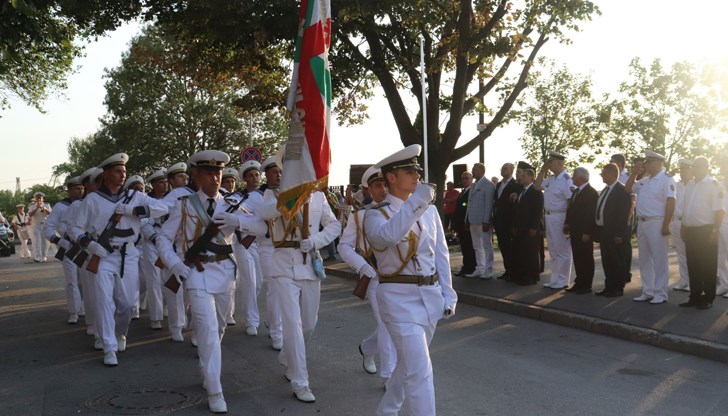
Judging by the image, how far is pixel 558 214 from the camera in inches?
535

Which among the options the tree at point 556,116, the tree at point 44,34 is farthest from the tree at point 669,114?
the tree at point 44,34

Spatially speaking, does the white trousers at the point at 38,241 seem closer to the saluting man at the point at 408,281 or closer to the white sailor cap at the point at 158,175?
the white sailor cap at the point at 158,175

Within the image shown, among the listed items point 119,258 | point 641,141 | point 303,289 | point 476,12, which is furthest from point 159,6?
point 641,141

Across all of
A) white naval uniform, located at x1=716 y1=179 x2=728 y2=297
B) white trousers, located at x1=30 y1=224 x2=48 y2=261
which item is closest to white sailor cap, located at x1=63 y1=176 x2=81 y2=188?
white naval uniform, located at x1=716 y1=179 x2=728 y2=297

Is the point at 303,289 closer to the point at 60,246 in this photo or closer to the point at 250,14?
the point at 60,246

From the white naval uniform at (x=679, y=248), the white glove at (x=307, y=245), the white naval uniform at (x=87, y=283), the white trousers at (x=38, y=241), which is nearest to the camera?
the white glove at (x=307, y=245)

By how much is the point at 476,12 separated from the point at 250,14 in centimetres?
581

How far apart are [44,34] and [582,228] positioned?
8624mm

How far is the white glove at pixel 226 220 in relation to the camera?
272 inches

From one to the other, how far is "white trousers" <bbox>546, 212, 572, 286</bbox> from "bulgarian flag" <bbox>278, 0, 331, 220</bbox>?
726cm

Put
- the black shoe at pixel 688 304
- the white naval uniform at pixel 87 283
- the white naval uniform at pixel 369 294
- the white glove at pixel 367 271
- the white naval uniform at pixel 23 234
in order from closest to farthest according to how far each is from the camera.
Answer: the white glove at pixel 367 271 → the white naval uniform at pixel 369 294 → the white naval uniform at pixel 87 283 → the black shoe at pixel 688 304 → the white naval uniform at pixel 23 234

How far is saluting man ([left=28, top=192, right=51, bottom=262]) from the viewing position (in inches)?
1033

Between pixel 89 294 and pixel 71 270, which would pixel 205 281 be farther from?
pixel 71 270

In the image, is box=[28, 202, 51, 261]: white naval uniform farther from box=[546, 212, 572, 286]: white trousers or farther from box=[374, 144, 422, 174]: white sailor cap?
box=[374, 144, 422, 174]: white sailor cap
